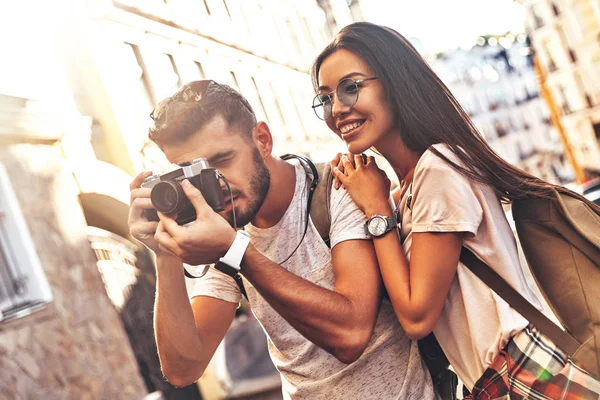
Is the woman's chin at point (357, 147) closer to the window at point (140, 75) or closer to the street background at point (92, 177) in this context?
the street background at point (92, 177)

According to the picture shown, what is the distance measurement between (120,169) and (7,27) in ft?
5.03

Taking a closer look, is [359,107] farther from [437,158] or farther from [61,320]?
[61,320]

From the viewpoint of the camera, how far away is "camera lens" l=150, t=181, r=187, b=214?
1.30m

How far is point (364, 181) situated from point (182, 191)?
40cm

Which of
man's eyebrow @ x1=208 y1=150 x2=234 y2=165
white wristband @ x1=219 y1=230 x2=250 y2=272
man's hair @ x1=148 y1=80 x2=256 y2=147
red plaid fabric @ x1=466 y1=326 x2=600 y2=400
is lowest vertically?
red plaid fabric @ x1=466 y1=326 x2=600 y2=400

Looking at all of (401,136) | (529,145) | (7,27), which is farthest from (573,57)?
(401,136)

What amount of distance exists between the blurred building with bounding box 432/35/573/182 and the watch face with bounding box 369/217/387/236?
3420 centimetres

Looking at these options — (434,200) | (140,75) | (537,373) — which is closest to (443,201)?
(434,200)

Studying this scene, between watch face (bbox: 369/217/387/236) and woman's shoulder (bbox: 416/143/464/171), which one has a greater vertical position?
woman's shoulder (bbox: 416/143/464/171)

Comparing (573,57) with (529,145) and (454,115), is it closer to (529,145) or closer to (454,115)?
(529,145)

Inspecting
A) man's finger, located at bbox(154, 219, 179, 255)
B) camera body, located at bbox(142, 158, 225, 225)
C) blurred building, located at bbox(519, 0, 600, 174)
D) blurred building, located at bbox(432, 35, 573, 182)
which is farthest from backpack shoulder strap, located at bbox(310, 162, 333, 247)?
blurred building, located at bbox(432, 35, 573, 182)

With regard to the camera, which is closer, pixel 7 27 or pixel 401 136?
pixel 401 136

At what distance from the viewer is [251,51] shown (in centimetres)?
889

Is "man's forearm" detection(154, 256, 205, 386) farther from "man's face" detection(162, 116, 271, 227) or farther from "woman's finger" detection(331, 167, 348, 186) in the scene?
"woman's finger" detection(331, 167, 348, 186)
